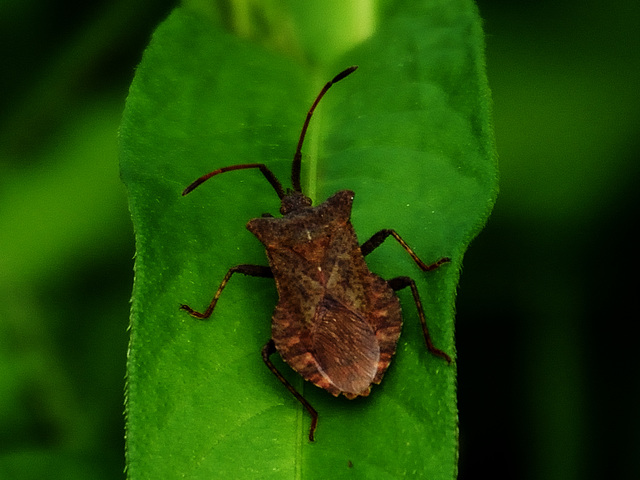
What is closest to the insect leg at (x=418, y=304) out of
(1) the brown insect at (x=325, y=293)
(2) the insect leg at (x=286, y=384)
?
(1) the brown insect at (x=325, y=293)

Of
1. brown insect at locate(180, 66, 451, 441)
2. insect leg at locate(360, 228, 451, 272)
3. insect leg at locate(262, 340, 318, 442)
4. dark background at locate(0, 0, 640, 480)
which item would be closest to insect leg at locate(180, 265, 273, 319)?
brown insect at locate(180, 66, 451, 441)

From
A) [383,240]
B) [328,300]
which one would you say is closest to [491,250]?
[383,240]

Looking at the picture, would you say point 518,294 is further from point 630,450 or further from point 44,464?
point 44,464

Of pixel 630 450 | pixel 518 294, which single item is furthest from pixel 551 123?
pixel 630 450

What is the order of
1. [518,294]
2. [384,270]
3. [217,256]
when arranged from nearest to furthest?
[217,256] → [384,270] → [518,294]

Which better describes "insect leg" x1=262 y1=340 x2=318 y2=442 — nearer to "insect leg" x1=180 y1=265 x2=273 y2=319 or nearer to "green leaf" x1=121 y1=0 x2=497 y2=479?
"green leaf" x1=121 y1=0 x2=497 y2=479

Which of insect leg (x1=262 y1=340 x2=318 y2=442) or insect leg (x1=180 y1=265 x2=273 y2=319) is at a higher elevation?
insect leg (x1=180 y1=265 x2=273 y2=319)

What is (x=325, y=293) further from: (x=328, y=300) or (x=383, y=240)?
(x=383, y=240)
